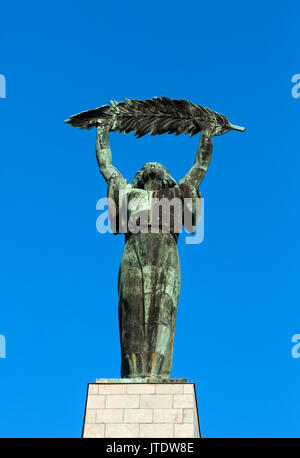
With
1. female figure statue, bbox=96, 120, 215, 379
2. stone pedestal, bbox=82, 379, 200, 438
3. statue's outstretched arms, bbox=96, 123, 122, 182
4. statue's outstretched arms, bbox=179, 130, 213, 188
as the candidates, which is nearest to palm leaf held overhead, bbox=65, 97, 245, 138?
statue's outstretched arms, bbox=96, 123, 122, 182

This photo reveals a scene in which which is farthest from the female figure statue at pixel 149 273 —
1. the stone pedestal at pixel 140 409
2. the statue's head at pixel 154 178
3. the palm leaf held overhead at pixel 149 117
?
the stone pedestal at pixel 140 409

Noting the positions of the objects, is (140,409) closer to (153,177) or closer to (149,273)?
(149,273)

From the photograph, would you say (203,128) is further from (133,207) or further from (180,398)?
(180,398)

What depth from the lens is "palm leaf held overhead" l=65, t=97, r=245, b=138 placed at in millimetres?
21453

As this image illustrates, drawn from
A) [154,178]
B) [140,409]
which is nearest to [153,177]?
[154,178]

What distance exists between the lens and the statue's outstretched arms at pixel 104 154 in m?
20.9

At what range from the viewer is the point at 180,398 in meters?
17.6

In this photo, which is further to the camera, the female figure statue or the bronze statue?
the bronze statue

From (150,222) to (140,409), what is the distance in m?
4.07

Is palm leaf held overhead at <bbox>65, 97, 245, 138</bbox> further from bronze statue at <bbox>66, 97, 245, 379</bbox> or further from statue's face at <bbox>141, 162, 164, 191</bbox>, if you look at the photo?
statue's face at <bbox>141, 162, 164, 191</bbox>

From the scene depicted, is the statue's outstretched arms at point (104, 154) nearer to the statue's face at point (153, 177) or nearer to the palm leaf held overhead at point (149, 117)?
the palm leaf held overhead at point (149, 117)

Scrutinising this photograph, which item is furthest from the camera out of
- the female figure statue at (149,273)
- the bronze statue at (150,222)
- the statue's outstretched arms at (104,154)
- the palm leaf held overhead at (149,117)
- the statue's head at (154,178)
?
the palm leaf held overhead at (149,117)

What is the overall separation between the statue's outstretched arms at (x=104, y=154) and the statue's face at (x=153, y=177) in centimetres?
60
